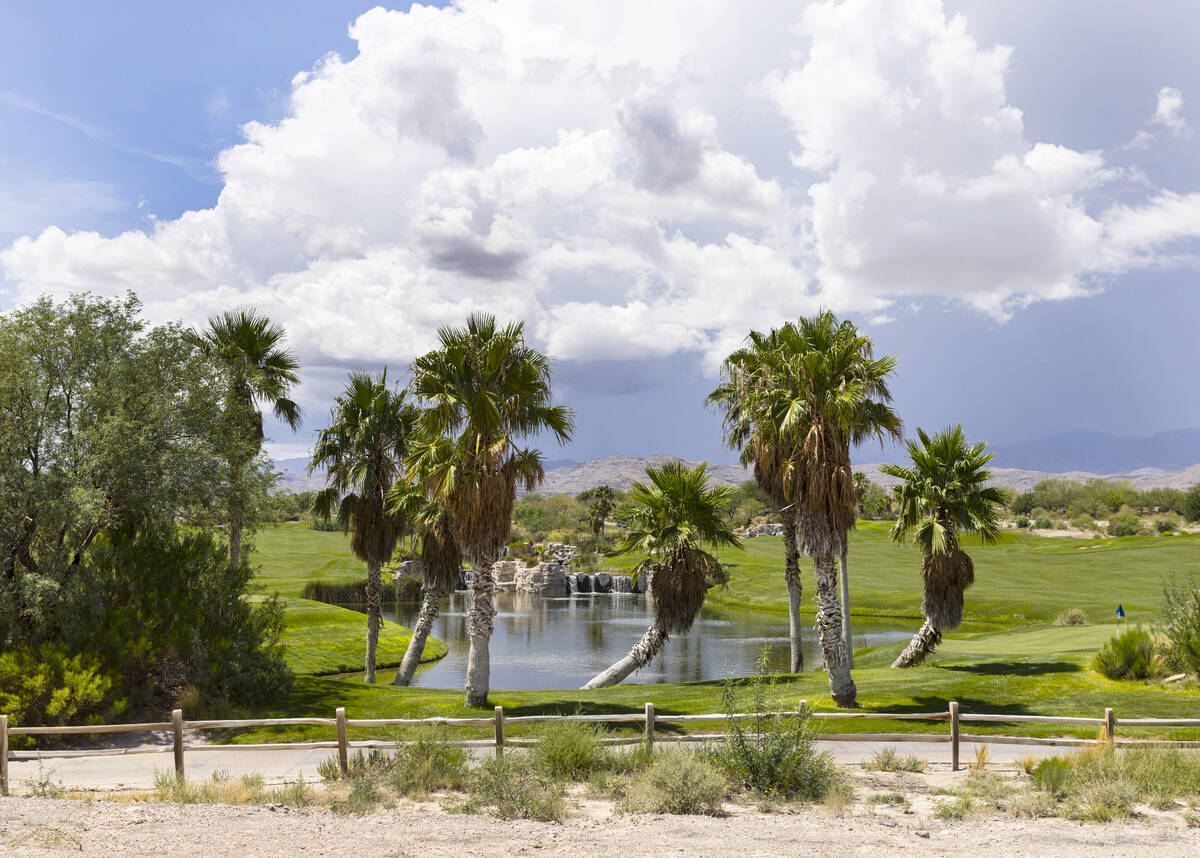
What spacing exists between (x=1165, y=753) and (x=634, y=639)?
1595 inches

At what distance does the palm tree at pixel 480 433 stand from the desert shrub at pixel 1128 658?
60.5ft

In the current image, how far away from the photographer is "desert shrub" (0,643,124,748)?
685 inches

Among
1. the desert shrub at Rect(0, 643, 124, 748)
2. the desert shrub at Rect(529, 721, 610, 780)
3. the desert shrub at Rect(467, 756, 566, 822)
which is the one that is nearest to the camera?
the desert shrub at Rect(467, 756, 566, 822)

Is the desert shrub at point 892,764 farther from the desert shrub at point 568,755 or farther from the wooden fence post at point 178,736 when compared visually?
the wooden fence post at point 178,736

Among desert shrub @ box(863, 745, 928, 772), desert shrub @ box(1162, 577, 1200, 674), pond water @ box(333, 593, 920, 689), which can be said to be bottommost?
pond water @ box(333, 593, 920, 689)

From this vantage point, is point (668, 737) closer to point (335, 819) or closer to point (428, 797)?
point (428, 797)

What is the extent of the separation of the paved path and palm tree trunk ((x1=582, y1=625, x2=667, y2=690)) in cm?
1070

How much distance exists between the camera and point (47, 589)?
19.0m

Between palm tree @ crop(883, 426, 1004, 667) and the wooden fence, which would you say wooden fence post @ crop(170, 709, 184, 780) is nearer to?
the wooden fence

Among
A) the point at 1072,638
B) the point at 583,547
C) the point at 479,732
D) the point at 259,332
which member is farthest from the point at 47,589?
the point at 583,547

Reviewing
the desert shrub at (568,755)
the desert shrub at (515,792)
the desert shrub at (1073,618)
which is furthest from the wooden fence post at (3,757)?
the desert shrub at (1073,618)

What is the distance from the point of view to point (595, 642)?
51.4 meters

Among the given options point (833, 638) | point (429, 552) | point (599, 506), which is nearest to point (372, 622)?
point (429, 552)

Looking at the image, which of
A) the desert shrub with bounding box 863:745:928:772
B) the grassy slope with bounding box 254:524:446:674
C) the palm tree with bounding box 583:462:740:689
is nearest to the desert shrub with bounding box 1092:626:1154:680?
the palm tree with bounding box 583:462:740:689
